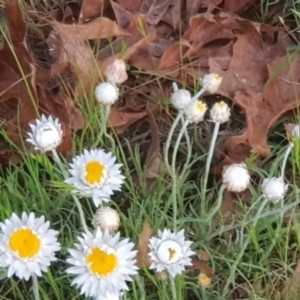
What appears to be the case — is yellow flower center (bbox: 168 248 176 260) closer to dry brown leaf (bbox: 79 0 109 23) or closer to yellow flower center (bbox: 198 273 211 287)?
yellow flower center (bbox: 198 273 211 287)

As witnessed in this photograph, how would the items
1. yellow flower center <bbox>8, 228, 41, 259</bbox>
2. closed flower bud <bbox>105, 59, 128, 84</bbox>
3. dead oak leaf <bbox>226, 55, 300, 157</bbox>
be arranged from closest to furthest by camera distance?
yellow flower center <bbox>8, 228, 41, 259</bbox> < closed flower bud <bbox>105, 59, 128, 84</bbox> < dead oak leaf <bbox>226, 55, 300, 157</bbox>

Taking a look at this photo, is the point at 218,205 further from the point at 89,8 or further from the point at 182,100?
the point at 89,8

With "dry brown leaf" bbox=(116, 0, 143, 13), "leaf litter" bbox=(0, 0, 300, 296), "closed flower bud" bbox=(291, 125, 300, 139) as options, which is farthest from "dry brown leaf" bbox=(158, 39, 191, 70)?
"closed flower bud" bbox=(291, 125, 300, 139)

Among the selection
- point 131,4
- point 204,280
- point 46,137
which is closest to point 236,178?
point 204,280

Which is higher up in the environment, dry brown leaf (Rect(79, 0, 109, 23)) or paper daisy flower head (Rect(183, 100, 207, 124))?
dry brown leaf (Rect(79, 0, 109, 23))

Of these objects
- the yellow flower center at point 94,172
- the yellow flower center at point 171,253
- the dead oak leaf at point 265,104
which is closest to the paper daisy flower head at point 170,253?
the yellow flower center at point 171,253

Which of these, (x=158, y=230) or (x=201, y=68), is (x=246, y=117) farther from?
(x=158, y=230)
